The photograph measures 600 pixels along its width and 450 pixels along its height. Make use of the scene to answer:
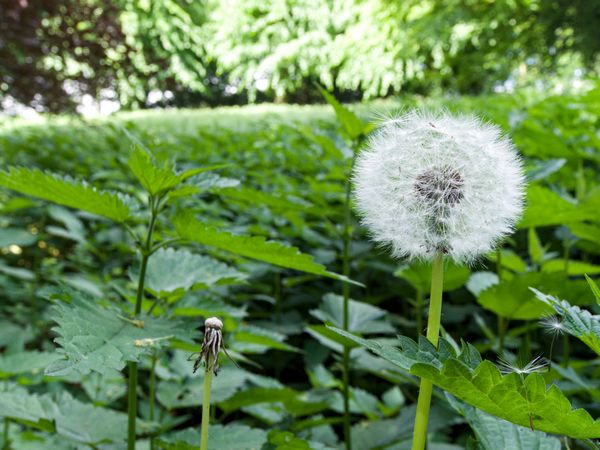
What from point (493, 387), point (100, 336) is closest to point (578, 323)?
point (493, 387)

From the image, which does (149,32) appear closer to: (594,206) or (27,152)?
(27,152)

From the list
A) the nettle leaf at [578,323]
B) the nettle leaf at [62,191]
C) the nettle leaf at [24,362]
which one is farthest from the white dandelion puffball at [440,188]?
the nettle leaf at [24,362]

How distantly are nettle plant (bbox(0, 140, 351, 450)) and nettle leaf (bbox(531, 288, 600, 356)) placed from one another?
1.29 feet

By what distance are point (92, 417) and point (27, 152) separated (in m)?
5.13

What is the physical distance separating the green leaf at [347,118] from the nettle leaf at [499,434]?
1.04 metres

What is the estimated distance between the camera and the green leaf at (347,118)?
1.70 meters

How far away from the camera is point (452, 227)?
770 millimetres

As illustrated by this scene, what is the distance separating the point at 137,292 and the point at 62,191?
0.26 metres

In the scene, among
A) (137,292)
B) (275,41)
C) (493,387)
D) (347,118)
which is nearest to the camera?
(493,387)

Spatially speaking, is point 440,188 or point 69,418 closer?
point 440,188

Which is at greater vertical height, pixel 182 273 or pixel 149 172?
pixel 149 172

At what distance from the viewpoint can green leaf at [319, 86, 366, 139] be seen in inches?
67.1

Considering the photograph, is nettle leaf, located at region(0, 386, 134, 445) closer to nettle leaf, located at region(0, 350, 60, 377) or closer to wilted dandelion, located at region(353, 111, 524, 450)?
nettle leaf, located at region(0, 350, 60, 377)

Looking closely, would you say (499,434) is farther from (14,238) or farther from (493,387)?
(14,238)
